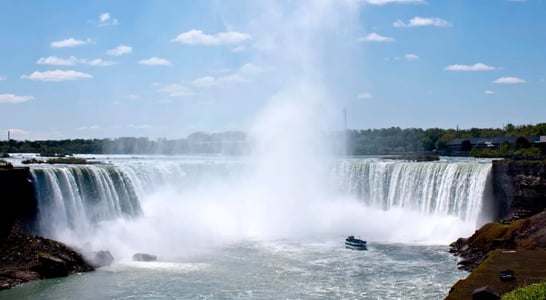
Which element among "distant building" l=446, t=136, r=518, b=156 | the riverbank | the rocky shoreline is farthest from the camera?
"distant building" l=446, t=136, r=518, b=156

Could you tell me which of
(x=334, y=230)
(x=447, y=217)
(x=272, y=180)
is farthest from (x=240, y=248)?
(x=272, y=180)

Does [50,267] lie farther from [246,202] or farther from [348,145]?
[348,145]

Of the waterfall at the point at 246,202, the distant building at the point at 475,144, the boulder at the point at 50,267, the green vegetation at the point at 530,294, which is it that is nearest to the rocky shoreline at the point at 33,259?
the boulder at the point at 50,267

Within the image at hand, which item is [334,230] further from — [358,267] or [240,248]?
[358,267]

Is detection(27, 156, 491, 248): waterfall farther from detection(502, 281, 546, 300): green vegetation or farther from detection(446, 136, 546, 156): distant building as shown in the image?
detection(446, 136, 546, 156): distant building

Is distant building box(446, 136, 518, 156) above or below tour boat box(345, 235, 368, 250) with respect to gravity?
above

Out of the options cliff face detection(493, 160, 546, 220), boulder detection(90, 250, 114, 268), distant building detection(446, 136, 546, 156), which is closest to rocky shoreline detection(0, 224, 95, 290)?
boulder detection(90, 250, 114, 268)

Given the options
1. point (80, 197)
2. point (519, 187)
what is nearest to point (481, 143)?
point (519, 187)
